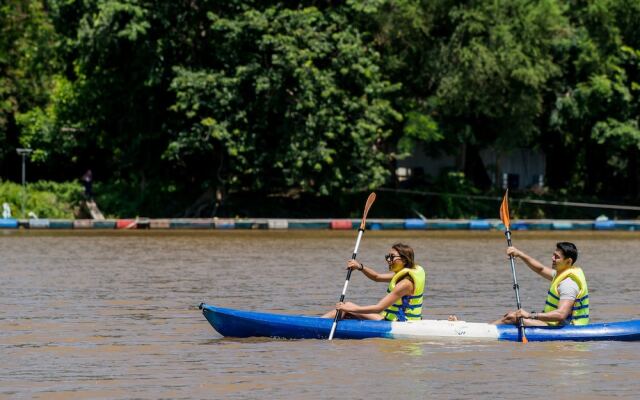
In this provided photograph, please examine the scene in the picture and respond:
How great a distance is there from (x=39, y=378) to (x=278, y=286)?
39.9ft

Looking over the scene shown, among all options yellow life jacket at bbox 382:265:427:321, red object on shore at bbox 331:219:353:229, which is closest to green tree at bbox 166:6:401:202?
red object on shore at bbox 331:219:353:229

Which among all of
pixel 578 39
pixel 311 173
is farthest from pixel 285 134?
pixel 578 39

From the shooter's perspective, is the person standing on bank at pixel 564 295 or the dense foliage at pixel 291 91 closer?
the person standing on bank at pixel 564 295

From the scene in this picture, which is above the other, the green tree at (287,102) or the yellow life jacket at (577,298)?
the green tree at (287,102)

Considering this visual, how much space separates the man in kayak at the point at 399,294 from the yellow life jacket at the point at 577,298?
5.66 ft

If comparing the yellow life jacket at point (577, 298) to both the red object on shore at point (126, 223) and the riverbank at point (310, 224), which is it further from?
the red object on shore at point (126, 223)

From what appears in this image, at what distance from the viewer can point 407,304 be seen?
61.1 ft

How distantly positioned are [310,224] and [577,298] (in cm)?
3143

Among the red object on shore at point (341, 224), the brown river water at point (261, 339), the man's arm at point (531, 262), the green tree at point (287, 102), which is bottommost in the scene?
the brown river water at point (261, 339)

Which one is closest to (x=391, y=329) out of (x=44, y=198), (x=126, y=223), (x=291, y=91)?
(x=126, y=223)

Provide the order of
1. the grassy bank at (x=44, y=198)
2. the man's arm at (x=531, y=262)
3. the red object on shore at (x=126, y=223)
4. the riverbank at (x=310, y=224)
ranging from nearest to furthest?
the man's arm at (x=531, y=262) → the riverbank at (x=310, y=224) → the red object on shore at (x=126, y=223) → the grassy bank at (x=44, y=198)

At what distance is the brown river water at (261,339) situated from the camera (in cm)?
1493

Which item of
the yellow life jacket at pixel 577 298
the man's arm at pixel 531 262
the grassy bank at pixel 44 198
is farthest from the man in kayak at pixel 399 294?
the grassy bank at pixel 44 198

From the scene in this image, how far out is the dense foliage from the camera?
48375mm
